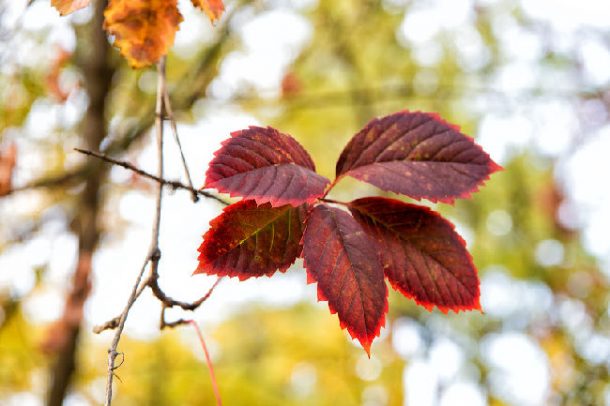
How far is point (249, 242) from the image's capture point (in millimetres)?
639

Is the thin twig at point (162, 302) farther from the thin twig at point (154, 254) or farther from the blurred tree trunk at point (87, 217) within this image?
the blurred tree trunk at point (87, 217)

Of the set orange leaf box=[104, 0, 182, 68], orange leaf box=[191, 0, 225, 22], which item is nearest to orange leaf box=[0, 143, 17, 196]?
orange leaf box=[104, 0, 182, 68]

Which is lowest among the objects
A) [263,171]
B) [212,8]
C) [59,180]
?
[263,171]

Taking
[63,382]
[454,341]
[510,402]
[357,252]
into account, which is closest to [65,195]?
[63,382]

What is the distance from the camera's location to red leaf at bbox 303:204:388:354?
0.61m

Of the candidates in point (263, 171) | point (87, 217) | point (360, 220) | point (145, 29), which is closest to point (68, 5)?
point (145, 29)

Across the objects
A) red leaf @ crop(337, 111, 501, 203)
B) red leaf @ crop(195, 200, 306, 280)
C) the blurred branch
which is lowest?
red leaf @ crop(195, 200, 306, 280)

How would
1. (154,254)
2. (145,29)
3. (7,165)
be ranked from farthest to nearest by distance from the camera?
(7,165), (145,29), (154,254)

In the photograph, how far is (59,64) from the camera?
2025 millimetres

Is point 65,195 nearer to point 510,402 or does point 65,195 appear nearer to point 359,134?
point 359,134

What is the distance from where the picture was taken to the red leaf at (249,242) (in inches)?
24.6

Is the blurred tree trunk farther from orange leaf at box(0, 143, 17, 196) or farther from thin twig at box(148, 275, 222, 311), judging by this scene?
thin twig at box(148, 275, 222, 311)

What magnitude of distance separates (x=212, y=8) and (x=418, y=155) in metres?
0.31

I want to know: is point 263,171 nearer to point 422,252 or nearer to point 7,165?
point 422,252
